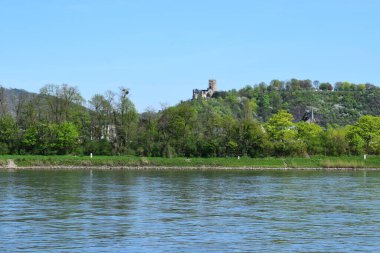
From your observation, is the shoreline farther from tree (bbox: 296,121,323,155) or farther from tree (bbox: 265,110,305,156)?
tree (bbox: 296,121,323,155)

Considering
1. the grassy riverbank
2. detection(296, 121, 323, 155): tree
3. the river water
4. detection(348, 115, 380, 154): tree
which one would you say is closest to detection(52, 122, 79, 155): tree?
the grassy riverbank

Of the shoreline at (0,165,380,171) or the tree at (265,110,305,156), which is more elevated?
the tree at (265,110,305,156)

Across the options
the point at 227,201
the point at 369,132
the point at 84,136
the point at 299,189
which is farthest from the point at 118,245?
the point at 369,132

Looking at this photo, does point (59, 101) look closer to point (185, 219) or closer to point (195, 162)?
point (195, 162)

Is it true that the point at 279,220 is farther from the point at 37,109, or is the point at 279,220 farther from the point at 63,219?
the point at 37,109

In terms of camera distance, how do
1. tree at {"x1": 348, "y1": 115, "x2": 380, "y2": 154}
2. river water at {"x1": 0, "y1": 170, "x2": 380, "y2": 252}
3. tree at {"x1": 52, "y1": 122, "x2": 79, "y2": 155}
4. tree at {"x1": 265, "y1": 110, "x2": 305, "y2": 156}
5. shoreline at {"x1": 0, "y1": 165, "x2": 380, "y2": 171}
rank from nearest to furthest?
river water at {"x1": 0, "y1": 170, "x2": 380, "y2": 252}
shoreline at {"x1": 0, "y1": 165, "x2": 380, "y2": 171}
tree at {"x1": 52, "y1": 122, "x2": 79, "y2": 155}
tree at {"x1": 265, "y1": 110, "x2": 305, "y2": 156}
tree at {"x1": 348, "y1": 115, "x2": 380, "y2": 154}

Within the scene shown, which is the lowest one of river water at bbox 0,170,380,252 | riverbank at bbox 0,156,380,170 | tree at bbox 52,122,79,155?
river water at bbox 0,170,380,252

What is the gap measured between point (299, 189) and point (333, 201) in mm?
12013

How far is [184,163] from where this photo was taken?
109 m

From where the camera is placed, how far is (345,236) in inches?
1190

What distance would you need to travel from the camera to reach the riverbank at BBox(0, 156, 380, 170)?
332 ft

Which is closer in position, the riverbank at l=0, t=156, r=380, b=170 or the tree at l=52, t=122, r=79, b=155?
the riverbank at l=0, t=156, r=380, b=170

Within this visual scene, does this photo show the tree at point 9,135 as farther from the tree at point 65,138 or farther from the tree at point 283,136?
the tree at point 283,136

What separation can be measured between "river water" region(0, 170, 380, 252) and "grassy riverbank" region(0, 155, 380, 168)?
43.2 m
